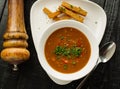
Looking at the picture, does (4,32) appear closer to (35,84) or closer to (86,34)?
(35,84)

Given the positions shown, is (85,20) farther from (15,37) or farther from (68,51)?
(15,37)

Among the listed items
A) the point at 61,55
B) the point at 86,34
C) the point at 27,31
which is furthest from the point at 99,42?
the point at 27,31

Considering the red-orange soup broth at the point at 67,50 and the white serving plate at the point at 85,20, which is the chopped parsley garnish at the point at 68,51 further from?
the white serving plate at the point at 85,20

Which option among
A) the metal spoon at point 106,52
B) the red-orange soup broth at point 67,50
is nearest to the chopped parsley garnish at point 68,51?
the red-orange soup broth at point 67,50

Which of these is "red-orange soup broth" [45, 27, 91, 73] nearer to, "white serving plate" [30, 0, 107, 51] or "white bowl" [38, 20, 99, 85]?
"white bowl" [38, 20, 99, 85]

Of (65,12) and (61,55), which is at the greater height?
(65,12)

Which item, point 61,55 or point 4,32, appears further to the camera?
point 4,32

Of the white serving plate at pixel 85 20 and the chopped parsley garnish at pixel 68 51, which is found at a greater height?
the white serving plate at pixel 85 20
